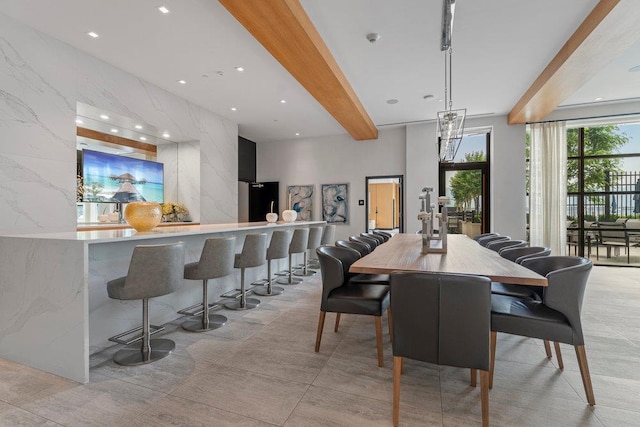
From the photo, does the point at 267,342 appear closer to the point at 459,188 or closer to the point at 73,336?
the point at 73,336

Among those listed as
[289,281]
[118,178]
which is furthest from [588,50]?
[118,178]

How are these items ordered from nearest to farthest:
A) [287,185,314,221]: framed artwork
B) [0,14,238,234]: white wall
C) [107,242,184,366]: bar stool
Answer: [107,242,184,366]: bar stool
[0,14,238,234]: white wall
[287,185,314,221]: framed artwork

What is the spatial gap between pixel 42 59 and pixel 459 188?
303 inches

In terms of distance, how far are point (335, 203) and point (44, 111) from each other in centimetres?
593

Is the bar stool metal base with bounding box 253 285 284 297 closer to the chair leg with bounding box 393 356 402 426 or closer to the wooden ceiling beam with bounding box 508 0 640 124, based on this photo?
the chair leg with bounding box 393 356 402 426

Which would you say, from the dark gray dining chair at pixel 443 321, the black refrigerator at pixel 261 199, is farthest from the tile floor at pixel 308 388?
the black refrigerator at pixel 261 199

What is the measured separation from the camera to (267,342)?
9.08 ft

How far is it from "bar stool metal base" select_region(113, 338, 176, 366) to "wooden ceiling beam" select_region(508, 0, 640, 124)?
5.06m

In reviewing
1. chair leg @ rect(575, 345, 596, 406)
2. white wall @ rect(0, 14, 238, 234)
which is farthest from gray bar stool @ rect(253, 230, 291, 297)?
chair leg @ rect(575, 345, 596, 406)

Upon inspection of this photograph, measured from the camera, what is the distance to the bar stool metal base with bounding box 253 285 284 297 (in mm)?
4253

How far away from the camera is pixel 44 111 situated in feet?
11.8

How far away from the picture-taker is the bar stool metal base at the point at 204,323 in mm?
3037

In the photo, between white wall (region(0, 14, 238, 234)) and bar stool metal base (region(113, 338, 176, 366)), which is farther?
white wall (region(0, 14, 238, 234))

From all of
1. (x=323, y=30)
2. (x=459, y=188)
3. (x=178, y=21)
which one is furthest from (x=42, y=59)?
(x=459, y=188)
